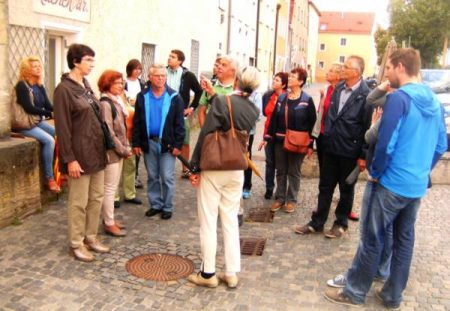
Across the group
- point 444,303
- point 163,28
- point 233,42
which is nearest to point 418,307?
point 444,303

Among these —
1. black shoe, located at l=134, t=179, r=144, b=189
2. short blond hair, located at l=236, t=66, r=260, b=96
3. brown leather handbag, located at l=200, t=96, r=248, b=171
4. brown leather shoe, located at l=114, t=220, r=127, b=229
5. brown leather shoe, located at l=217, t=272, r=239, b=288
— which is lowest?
brown leather shoe, located at l=217, t=272, r=239, b=288

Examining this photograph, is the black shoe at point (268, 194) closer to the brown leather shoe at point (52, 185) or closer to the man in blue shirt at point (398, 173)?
the brown leather shoe at point (52, 185)

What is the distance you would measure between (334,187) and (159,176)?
2093 mm

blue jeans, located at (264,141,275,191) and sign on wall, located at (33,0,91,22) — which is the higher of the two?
sign on wall, located at (33,0,91,22)

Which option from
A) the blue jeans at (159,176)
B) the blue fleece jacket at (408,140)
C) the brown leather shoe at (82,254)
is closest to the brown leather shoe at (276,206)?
the blue jeans at (159,176)

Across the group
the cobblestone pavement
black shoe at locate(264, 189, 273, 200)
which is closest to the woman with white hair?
the cobblestone pavement

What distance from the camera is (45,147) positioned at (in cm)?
605

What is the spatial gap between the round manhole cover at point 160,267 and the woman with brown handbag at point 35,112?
196cm

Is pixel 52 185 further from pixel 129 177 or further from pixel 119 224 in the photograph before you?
pixel 119 224

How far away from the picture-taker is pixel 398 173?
383 centimetres

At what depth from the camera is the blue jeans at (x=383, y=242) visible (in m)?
3.94

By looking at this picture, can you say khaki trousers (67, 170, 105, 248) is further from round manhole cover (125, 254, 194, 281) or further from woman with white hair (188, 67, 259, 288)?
woman with white hair (188, 67, 259, 288)

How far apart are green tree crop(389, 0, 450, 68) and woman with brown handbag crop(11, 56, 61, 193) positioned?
1224 inches

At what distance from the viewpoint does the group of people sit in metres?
3.84
